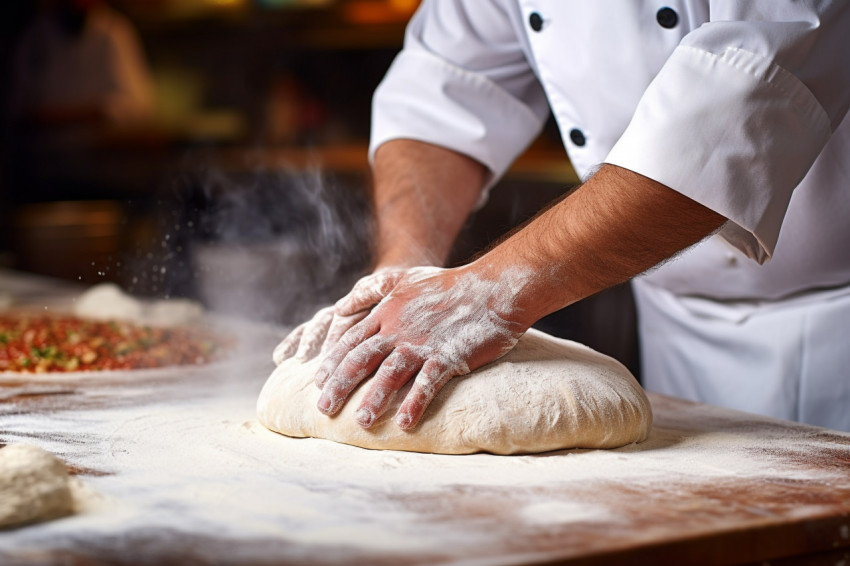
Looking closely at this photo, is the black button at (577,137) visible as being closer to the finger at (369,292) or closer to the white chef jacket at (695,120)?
the white chef jacket at (695,120)

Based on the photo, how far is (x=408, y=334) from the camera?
1.25 m

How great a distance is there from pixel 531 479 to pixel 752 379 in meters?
0.85

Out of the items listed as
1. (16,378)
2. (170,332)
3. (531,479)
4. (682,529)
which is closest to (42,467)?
(531,479)

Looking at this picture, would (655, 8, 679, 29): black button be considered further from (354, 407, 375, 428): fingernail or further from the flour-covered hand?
(354, 407, 375, 428): fingernail

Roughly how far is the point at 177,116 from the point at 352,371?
16.6 feet

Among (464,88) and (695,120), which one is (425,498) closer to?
(695,120)

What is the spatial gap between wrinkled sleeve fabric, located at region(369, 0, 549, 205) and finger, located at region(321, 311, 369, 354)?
0.62m

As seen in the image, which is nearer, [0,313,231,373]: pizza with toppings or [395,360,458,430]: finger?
[395,360,458,430]: finger

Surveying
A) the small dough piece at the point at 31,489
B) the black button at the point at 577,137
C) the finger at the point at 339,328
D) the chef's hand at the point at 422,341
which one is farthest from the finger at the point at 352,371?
the black button at the point at 577,137

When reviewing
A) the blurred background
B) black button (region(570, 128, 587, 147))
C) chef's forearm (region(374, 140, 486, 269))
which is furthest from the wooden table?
the blurred background

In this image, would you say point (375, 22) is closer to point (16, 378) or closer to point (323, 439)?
point (16, 378)

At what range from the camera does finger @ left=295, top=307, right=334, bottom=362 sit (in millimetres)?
1423

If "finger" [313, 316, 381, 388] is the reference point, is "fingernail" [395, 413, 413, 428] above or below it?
below

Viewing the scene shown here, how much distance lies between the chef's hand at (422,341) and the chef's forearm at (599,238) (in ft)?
0.10
